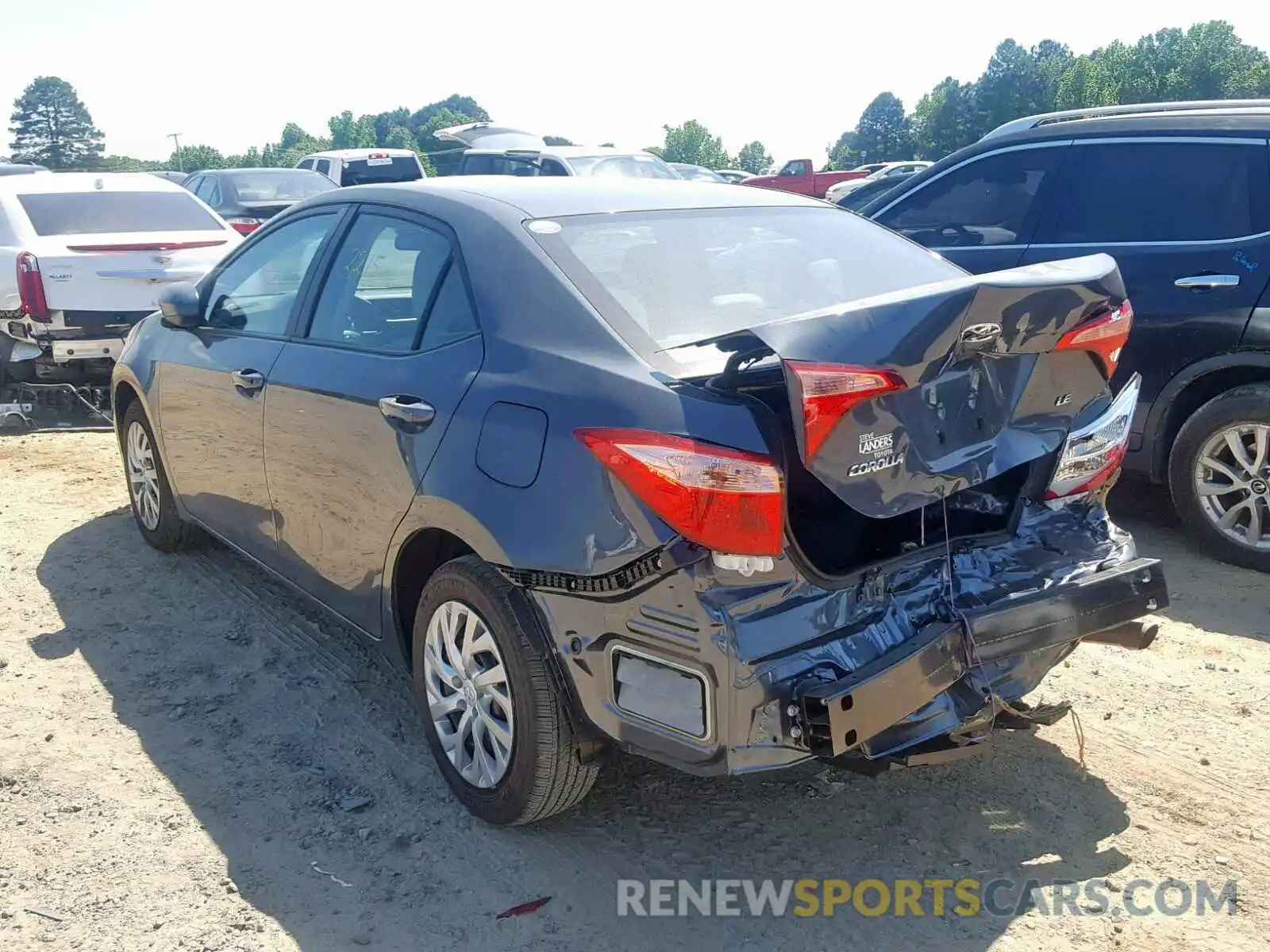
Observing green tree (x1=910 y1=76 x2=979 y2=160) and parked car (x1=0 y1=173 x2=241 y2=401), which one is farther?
green tree (x1=910 y1=76 x2=979 y2=160)

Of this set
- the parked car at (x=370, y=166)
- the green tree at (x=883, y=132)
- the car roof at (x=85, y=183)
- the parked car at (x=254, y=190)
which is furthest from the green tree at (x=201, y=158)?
the car roof at (x=85, y=183)

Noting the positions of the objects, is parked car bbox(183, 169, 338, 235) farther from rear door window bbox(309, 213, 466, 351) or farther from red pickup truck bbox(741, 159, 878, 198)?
red pickup truck bbox(741, 159, 878, 198)

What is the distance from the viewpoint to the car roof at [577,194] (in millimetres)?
3518

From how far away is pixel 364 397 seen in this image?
11.4 ft

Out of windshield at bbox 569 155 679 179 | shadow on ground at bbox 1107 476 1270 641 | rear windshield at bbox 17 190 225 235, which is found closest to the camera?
shadow on ground at bbox 1107 476 1270 641

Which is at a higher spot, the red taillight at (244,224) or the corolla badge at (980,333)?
the red taillight at (244,224)

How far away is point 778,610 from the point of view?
260 cm

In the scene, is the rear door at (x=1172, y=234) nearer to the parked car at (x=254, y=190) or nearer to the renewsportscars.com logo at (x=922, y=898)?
the renewsportscars.com logo at (x=922, y=898)

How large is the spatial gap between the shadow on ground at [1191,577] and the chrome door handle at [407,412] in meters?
2.75

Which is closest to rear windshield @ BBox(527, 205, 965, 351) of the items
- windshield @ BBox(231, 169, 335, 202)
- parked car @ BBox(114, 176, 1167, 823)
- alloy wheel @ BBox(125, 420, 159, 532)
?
parked car @ BBox(114, 176, 1167, 823)

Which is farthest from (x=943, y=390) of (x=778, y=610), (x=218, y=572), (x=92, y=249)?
(x=92, y=249)

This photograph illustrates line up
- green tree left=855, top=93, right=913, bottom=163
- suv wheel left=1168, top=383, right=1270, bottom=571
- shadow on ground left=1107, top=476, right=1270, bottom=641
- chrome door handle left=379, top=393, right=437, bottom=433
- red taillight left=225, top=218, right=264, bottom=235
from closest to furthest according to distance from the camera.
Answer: chrome door handle left=379, top=393, right=437, bottom=433, shadow on ground left=1107, top=476, right=1270, bottom=641, suv wheel left=1168, top=383, right=1270, bottom=571, red taillight left=225, top=218, right=264, bottom=235, green tree left=855, top=93, right=913, bottom=163

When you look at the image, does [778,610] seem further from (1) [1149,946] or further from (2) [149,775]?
(2) [149,775]

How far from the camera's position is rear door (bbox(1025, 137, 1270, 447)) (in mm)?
4945
